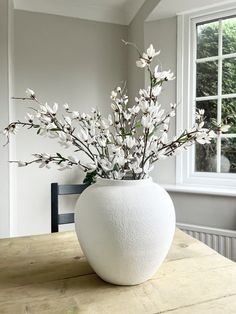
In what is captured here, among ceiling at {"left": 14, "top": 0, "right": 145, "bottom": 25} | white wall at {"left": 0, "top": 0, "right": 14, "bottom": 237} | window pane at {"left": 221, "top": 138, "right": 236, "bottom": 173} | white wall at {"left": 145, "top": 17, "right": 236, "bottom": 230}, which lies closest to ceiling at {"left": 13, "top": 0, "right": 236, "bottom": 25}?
ceiling at {"left": 14, "top": 0, "right": 145, "bottom": 25}

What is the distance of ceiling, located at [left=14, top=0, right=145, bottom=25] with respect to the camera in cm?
234

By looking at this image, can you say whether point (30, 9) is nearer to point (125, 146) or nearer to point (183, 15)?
point (183, 15)

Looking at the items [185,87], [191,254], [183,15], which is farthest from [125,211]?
[183,15]

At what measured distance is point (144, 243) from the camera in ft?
2.57

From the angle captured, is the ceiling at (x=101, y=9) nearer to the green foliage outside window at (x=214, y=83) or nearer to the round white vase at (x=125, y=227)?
the green foliage outside window at (x=214, y=83)

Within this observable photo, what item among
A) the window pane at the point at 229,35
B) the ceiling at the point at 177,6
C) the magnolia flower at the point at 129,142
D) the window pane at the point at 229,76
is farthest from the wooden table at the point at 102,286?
the ceiling at the point at 177,6

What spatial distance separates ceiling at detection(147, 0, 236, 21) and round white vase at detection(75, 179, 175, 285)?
1686 mm

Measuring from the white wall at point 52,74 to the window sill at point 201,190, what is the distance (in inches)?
33.4

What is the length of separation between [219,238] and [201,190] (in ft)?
1.14

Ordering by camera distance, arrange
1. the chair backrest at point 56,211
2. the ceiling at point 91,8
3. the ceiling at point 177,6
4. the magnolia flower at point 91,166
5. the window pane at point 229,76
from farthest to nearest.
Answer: the ceiling at point 91,8 < the window pane at point 229,76 < the ceiling at point 177,6 < the chair backrest at point 56,211 < the magnolia flower at point 91,166

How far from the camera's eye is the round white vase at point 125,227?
0.77 metres

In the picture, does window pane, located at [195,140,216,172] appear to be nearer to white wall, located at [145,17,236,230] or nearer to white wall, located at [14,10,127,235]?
white wall, located at [145,17,236,230]

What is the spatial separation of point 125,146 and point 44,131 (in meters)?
0.24

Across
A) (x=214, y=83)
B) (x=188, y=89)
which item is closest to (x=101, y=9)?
(x=188, y=89)
